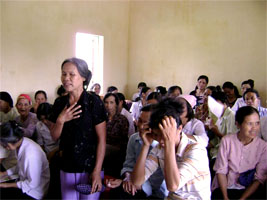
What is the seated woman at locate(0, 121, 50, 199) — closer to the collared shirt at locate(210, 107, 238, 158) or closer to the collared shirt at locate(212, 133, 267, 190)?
the collared shirt at locate(212, 133, 267, 190)

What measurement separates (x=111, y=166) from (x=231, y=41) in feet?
13.1

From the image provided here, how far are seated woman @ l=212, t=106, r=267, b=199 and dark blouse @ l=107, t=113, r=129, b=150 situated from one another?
119 centimetres

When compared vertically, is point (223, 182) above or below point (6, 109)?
below

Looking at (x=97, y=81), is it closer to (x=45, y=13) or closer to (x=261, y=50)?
(x=45, y=13)

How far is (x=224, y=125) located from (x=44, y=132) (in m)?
1.94

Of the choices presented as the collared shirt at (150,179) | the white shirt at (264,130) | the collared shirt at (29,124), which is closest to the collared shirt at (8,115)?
the collared shirt at (29,124)

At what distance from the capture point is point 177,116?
124 cm

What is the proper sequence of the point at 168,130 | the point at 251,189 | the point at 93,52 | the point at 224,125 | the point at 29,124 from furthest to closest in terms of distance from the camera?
the point at 93,52, the point at 29,124, the point at 224,125, the point at 251,189, the point at 168,130

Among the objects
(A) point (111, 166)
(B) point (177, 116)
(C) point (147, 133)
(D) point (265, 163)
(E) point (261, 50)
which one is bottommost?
(A) point (111, 166)

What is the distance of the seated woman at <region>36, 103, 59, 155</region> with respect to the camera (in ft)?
9.56

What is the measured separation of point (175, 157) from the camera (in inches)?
49.6

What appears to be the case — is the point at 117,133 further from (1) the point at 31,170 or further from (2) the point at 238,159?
(2) the point at 238,159

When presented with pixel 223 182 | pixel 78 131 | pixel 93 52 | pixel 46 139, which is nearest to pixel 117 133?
pixel 46 139

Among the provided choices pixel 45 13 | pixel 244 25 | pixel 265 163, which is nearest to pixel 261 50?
pixel 244 25
